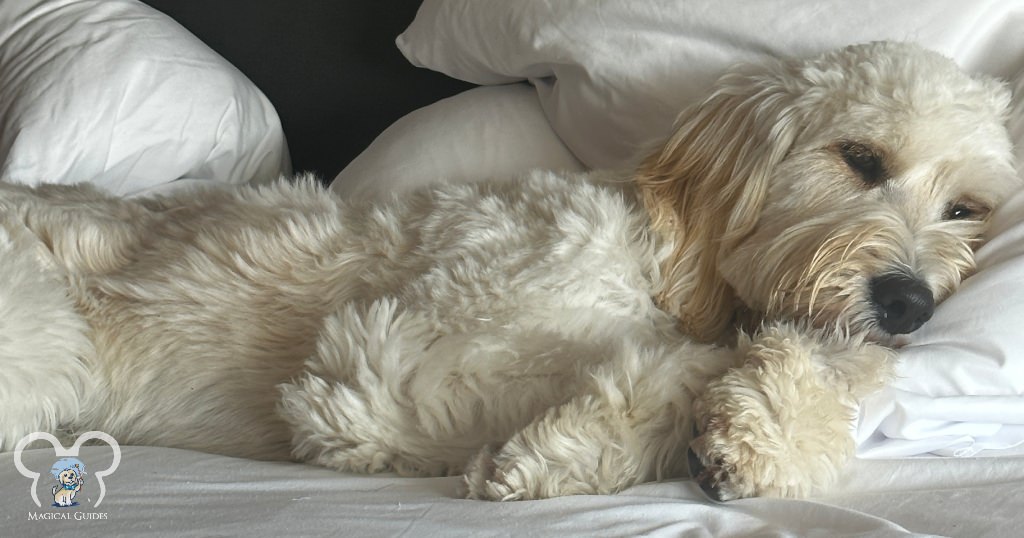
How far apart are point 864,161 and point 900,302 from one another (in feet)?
1.05

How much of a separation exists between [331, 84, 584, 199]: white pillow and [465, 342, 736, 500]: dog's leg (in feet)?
3.41

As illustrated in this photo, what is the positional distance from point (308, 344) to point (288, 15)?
5.65ft

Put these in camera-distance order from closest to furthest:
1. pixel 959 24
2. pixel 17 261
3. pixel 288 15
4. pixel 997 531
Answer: pixel 997 531
pixel 17 261
pixel 959 24
pixel 288 15

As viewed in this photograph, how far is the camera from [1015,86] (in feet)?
6.43

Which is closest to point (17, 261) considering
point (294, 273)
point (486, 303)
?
point (294, 273)

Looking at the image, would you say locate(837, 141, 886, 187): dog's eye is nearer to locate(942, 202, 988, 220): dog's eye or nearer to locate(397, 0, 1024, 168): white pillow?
locate(942, 202, 988, 220): dog's eye

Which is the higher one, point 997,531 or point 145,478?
point 997,531

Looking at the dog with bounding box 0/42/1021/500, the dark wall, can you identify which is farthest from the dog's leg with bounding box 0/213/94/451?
the dark wall

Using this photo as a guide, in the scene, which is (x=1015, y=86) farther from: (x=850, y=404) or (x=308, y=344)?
(x=308, y=344)

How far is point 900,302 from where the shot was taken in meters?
1.56

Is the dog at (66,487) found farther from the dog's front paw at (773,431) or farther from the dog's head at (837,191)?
the dog's head at (837,191)

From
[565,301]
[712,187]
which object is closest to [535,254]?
[565,301]

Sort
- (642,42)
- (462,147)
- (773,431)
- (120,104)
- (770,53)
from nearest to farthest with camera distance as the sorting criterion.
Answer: (773,431), (770,53), (642,42), (462,147), (120,104)

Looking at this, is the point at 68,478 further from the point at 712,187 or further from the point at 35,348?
the point at 712,187
